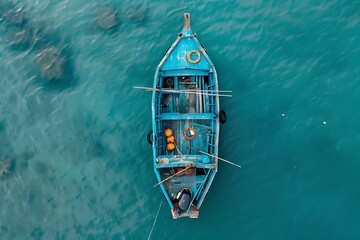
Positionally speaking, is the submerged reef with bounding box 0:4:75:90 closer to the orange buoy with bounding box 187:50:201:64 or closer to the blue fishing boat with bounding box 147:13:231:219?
the blue fishing boat with bounding box 147:13:231:219

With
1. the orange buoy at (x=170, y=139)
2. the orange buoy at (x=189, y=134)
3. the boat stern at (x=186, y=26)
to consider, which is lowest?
the orange buoy at (x=170, y=139)

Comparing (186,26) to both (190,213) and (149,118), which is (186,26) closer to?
(149,118)

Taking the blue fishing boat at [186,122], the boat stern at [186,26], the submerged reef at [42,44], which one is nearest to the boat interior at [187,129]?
the blue fishing boat at [186,122]

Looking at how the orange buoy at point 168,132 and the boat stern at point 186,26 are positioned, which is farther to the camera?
the boat stern at point 186,26

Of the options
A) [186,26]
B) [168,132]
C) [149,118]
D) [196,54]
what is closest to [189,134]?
[168,132]

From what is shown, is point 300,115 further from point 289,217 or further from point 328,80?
point 289,217

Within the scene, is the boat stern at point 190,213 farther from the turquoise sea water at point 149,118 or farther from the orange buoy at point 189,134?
the orange buoy at point 189,134
